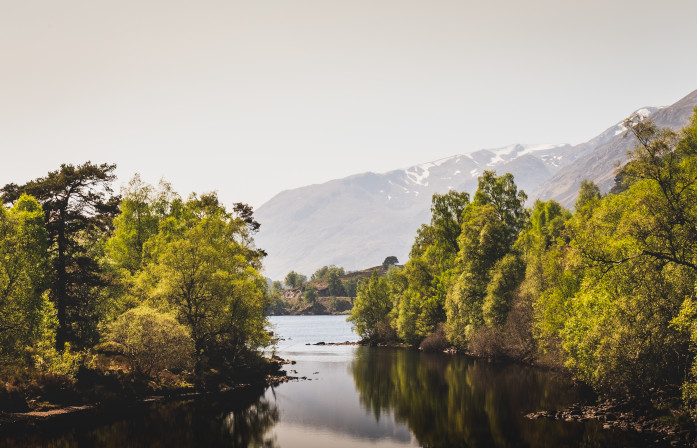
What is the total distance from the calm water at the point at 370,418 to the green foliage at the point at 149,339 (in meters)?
5.50

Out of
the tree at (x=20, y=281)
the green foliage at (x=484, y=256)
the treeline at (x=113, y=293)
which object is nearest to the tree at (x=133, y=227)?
the treeline at (x=113, y=293)

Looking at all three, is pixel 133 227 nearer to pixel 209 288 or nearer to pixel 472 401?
pixel 209 288

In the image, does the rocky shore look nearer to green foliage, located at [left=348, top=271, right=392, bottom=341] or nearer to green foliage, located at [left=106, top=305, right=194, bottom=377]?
→ green foliage, located at [left=106, top=305, right=194, bottom=377]

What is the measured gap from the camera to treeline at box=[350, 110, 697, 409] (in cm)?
3678

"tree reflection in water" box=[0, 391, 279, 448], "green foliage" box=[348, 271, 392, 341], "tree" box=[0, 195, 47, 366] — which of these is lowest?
"tree reflection in water" box=[0, 391, 279, 448]

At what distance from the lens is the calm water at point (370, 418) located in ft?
129

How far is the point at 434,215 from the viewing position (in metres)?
98.4

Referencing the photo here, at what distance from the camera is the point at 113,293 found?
63.7 meters

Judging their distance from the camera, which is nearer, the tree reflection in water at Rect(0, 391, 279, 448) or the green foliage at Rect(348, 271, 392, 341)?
the tree reflection in water at Rect(0, 391, 279, 448)

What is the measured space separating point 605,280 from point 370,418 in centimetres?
2256

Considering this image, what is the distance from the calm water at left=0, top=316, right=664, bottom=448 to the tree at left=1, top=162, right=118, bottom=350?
13250 mm

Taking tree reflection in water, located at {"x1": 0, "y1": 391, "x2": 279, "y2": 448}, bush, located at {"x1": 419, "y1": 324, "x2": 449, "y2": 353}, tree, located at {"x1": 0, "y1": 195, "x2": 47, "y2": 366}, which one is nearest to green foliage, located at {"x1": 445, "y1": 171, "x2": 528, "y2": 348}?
bush, located at {"x1": 419, "y1": 324, "x2": 449, "y2": 353}

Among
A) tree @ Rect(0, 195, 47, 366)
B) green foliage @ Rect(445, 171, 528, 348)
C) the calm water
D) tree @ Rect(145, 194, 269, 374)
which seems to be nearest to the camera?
the calm water

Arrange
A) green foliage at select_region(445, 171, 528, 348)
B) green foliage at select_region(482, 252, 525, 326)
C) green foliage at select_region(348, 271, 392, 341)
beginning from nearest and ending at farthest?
green foliage at select_region(482, 252, 525, 326) → green foliage at select_region(445, 171, 528, 348) → green foliage at select_region(348, 271, 392, 341)
